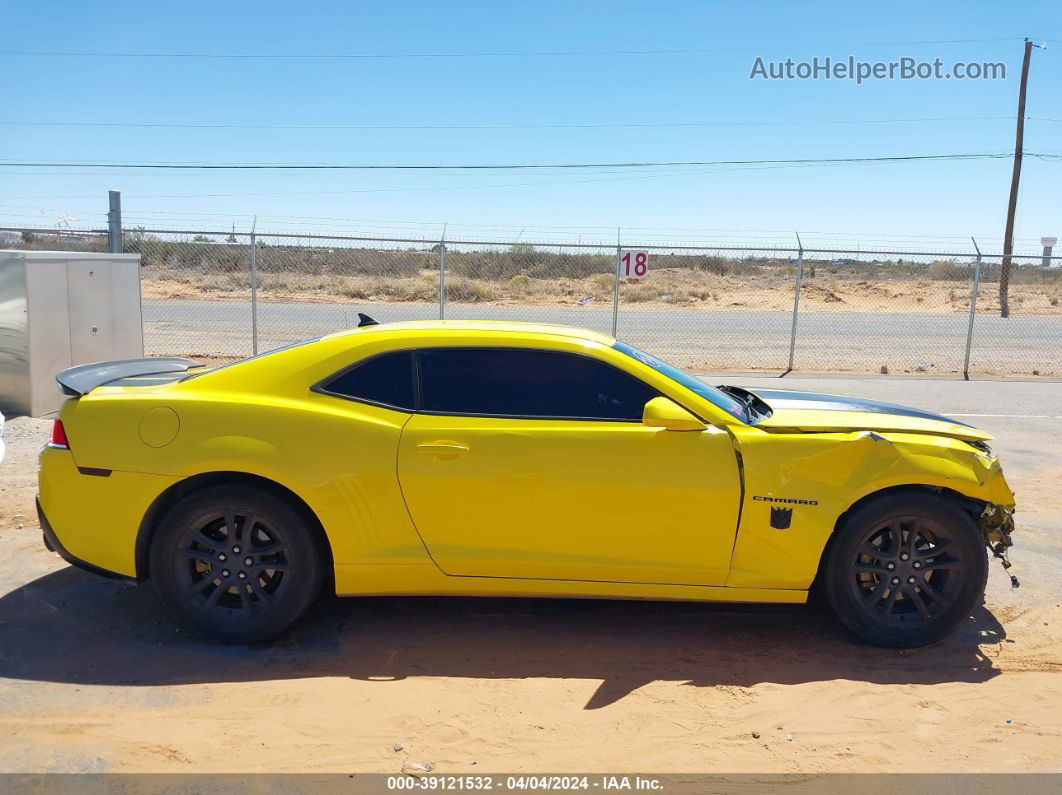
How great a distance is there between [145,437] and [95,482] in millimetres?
315

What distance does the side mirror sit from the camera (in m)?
4.17

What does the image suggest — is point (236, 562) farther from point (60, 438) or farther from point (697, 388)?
point (697, 388)

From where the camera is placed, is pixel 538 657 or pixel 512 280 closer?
pixel 538 657

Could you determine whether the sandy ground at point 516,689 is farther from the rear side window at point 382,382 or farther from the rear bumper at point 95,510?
the rear side window at point 382,382

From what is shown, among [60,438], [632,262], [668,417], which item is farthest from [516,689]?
[632,262]

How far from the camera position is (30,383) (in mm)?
9219

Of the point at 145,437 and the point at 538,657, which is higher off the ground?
the point at 145,437

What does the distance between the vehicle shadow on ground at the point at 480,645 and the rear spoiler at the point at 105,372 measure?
1.16 m

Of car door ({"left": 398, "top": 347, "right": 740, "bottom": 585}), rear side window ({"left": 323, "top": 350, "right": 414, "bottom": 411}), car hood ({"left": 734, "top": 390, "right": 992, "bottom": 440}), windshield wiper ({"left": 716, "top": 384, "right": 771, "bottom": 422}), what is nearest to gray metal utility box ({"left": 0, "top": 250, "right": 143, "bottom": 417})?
rear side window ({"left": 323, "top": 350, "right": 414, "bottom": 411})

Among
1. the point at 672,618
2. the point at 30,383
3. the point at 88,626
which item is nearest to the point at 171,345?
the point at 30,383

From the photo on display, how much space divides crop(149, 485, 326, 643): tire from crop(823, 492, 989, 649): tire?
249 cm

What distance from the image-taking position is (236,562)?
14.0 ft

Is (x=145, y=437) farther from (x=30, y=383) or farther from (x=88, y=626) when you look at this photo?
(x=30, y=383)

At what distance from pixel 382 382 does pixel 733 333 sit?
64.0 ft
